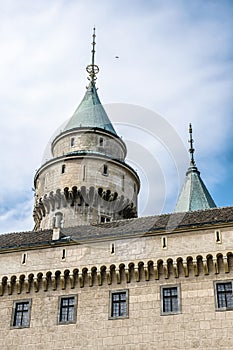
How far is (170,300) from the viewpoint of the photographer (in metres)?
28.7

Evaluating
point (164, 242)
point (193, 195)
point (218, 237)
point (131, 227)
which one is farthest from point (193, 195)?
point (218, 237)

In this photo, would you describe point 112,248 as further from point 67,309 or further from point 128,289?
point 67,309

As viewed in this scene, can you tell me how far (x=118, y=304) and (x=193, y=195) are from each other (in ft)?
53.9

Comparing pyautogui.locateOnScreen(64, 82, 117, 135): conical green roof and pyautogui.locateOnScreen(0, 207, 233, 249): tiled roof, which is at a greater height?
pyautogui.locateOnScreen(64, 82, 117, 135): conical green roof

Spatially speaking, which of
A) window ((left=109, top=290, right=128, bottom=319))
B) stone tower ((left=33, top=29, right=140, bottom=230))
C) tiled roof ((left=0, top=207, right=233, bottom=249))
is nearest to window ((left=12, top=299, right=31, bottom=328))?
tiled roof ((left=0, top=207, right=233, bottom=249))

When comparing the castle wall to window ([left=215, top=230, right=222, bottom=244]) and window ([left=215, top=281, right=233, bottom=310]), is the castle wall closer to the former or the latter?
window ([left=215, top=230, right=222, bottom=244])

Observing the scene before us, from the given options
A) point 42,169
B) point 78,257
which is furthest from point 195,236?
point 42,169

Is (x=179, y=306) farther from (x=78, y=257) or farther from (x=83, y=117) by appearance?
(x=83, y=117)

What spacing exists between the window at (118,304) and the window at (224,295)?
14.9 ft

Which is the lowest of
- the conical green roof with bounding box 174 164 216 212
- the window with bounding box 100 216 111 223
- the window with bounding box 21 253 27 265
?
the window with bounding box 21 253 27 265

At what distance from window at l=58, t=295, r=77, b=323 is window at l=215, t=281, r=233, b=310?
23.8ft

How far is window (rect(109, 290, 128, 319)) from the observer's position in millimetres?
29234

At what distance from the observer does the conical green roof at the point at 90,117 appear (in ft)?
163

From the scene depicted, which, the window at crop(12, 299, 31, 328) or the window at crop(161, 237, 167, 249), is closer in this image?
the window at crop(161, 237, 167, 249)
